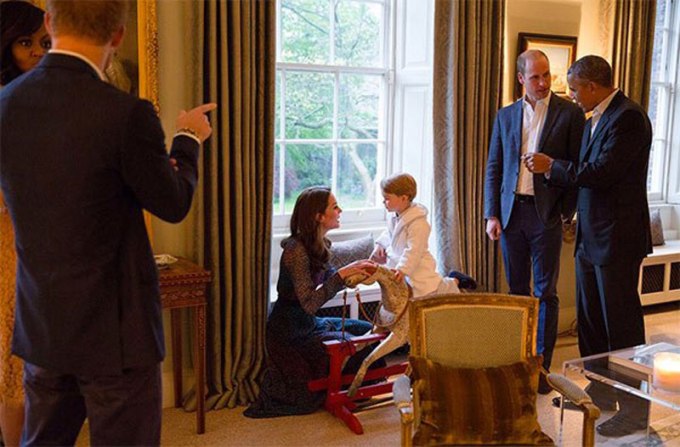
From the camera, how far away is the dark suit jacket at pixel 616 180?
311 centimetres

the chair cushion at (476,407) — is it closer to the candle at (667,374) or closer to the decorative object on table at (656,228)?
the candle at (667,374)

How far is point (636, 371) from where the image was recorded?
281 cm

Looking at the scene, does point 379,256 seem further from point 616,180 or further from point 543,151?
point 616,180

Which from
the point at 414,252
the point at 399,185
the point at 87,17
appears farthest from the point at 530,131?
the point at 87,17

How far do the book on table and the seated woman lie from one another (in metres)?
1.10

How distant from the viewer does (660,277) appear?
5.09m

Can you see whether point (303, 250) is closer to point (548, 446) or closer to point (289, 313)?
point (289, 313)

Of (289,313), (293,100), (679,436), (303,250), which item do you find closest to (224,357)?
(289,313)

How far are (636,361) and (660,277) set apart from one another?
2516 mm

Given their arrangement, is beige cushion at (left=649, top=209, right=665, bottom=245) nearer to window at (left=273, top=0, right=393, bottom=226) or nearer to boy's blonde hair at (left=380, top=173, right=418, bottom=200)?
window at (left=273, top=0, right=393, bottom=226)

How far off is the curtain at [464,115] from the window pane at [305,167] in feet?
2.19

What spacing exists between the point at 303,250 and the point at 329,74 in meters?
1.40

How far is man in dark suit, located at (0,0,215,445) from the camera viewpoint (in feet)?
4.76

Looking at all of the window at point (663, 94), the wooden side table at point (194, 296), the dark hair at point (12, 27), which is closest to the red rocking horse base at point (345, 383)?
the wooden side table at point (194, 296)
